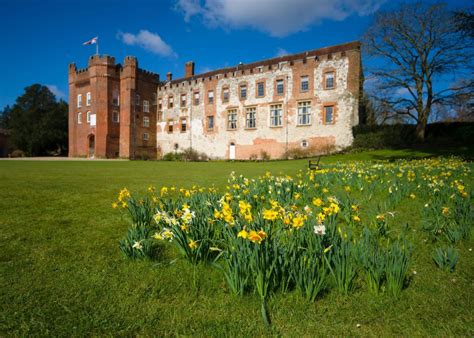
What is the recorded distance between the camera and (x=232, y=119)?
33781 mm

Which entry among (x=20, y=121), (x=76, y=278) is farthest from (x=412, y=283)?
(x=20, y=121)

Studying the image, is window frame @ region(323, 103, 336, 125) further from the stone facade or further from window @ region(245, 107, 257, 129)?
the stone facade

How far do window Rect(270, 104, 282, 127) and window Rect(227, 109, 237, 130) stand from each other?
16.7 ft

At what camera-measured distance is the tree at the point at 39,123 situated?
48969mm

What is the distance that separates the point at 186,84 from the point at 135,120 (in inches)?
355

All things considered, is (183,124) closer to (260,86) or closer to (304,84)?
(260,86)

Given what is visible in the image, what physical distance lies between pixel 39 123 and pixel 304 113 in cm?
4907

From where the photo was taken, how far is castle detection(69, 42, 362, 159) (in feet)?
88.4

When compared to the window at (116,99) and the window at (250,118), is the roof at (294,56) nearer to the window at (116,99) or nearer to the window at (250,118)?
the window at (250,118)

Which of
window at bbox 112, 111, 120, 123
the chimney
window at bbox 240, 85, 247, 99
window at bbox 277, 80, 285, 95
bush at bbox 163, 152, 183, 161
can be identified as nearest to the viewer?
window at bbox 277, 80, 285, 95

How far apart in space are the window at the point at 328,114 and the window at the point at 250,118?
27.3 ft

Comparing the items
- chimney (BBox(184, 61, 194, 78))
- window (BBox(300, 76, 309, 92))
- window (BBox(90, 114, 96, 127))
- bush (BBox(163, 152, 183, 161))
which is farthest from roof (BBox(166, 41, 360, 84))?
window (BBox(90, 114, 96, 127))

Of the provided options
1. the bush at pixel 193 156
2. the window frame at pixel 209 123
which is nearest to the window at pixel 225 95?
the window frame at pixel 209 123

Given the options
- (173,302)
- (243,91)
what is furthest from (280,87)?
(173,302)
